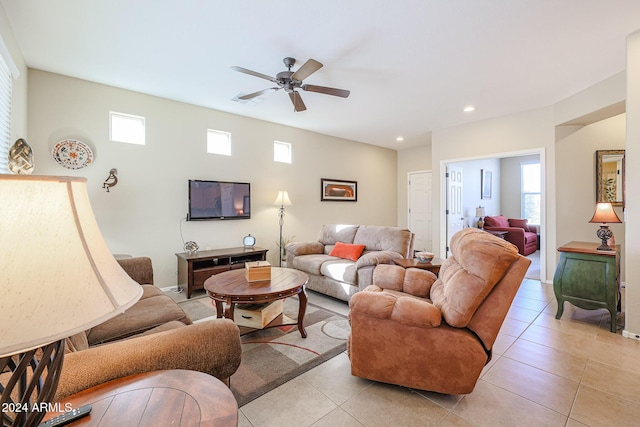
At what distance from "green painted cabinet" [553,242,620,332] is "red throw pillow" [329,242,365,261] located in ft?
7.08

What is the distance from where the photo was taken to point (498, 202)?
830 cm

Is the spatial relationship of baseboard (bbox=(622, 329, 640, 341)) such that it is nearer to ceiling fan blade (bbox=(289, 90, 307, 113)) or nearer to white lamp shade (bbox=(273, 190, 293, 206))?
ceiling fan blade (bbox=(289, 90, 307, 113))

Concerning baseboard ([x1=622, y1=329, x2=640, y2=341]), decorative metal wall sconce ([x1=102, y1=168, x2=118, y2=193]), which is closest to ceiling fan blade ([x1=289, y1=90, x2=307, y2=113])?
decorative metal wall sconce ([x1=102, y1=168, x2=118, y2=193])

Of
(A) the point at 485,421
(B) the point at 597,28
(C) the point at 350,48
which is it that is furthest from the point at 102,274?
(B) the point at 597,28

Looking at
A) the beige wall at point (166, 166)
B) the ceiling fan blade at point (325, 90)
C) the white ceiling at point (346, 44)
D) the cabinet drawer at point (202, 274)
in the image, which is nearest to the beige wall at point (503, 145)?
the white ceiling at point (346, 44)

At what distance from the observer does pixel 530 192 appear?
8.01 m

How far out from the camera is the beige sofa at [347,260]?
10.5ft

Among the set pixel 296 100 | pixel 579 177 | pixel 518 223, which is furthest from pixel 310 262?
pixel 518 223

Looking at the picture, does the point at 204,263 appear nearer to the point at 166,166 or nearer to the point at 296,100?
the point at 166,166

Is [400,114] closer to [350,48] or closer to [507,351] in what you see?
[350,48]

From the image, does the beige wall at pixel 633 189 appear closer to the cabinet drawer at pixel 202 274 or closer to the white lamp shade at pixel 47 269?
the white lamp shade at pixel 47 269

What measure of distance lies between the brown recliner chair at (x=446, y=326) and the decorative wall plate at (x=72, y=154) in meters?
3.64

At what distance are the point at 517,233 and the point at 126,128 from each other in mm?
7768

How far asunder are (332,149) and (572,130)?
3.95 metres
